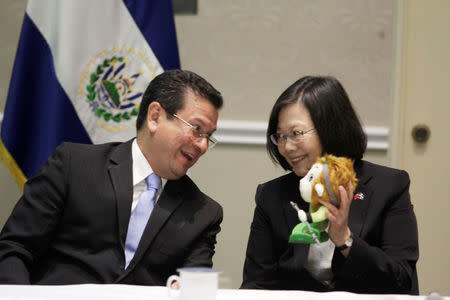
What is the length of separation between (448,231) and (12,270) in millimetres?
2408

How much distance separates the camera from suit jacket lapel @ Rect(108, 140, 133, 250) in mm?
2240

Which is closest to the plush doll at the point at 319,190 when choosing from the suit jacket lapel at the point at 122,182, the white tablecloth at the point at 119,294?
the white tablecloth at the point at 119,294

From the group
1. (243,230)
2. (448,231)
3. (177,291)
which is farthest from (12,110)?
(448,231)

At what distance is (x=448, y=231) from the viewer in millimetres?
3459

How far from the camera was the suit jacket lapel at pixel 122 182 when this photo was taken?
2.24 metres

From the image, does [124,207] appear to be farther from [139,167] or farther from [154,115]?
[154,115]

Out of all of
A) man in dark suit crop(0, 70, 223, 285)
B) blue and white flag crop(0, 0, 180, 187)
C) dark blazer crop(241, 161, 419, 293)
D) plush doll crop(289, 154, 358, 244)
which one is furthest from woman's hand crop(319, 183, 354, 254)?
blue and white flag crop(0, 0, 180, 187)

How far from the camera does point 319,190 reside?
179 centimetres

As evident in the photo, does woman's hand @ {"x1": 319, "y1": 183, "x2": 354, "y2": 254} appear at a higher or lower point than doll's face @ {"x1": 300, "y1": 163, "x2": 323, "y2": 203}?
lower

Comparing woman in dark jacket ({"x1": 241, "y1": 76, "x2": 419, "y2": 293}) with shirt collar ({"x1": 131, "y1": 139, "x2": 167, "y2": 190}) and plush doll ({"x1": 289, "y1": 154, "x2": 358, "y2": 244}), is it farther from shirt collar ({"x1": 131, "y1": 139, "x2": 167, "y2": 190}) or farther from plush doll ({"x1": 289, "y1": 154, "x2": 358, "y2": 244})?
shirt collar ({"x1": 131, "y1": 139, "x2": 167, "y2": 190})

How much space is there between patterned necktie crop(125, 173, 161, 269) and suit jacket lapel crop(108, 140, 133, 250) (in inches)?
1.1

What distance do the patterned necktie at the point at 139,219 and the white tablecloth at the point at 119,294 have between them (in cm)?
47

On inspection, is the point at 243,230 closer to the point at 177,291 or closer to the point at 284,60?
the point at 284,60

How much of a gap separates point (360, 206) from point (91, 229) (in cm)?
99
